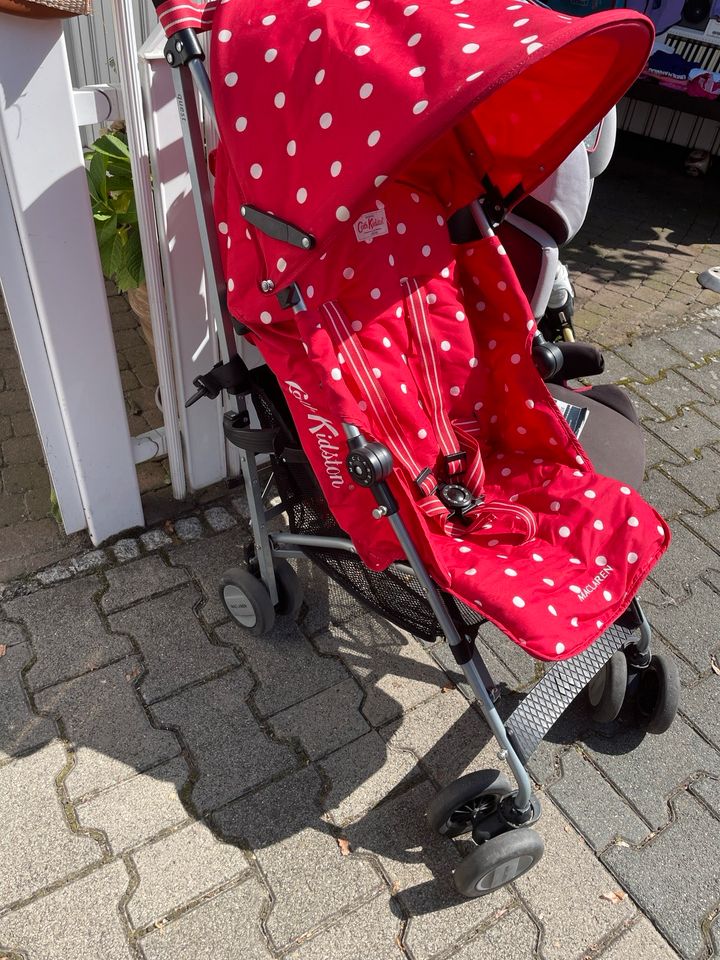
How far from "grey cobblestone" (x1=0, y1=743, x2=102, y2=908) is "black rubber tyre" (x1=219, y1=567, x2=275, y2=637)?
76 cm

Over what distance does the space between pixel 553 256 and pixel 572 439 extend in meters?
0.76

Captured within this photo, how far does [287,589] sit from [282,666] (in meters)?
0.29

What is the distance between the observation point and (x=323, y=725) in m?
2.71

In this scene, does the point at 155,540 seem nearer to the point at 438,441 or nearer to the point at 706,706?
the point at 438,441

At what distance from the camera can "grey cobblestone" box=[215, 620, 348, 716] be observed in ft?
9.09

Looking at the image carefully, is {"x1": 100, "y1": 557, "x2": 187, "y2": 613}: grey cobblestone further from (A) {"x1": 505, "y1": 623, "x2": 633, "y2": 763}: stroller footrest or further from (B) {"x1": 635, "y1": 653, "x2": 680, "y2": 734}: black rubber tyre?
(B) {"x1": 635, "y1": 653, "x2": 680, "y2": 734}: black rubber tyre

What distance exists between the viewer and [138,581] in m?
3.11

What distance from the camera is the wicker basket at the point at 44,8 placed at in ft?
6.67

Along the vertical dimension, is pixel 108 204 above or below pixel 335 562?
above

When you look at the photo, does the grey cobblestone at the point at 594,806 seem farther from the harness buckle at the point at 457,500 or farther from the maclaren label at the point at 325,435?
the maclaren label at the point at 325,435

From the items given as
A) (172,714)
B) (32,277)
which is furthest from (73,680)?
(32,277)

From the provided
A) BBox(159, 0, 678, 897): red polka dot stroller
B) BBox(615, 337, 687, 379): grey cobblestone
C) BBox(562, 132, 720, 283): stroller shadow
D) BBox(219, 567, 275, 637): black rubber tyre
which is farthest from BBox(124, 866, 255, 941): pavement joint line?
BBox(562, 132, 720, 283): stroller shadow

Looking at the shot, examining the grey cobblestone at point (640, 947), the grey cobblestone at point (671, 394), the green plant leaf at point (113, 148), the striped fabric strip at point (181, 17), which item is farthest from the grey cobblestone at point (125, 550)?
the grey cobblestone at point (671, 394)

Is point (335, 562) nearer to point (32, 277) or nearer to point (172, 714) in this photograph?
point (172, 714)
